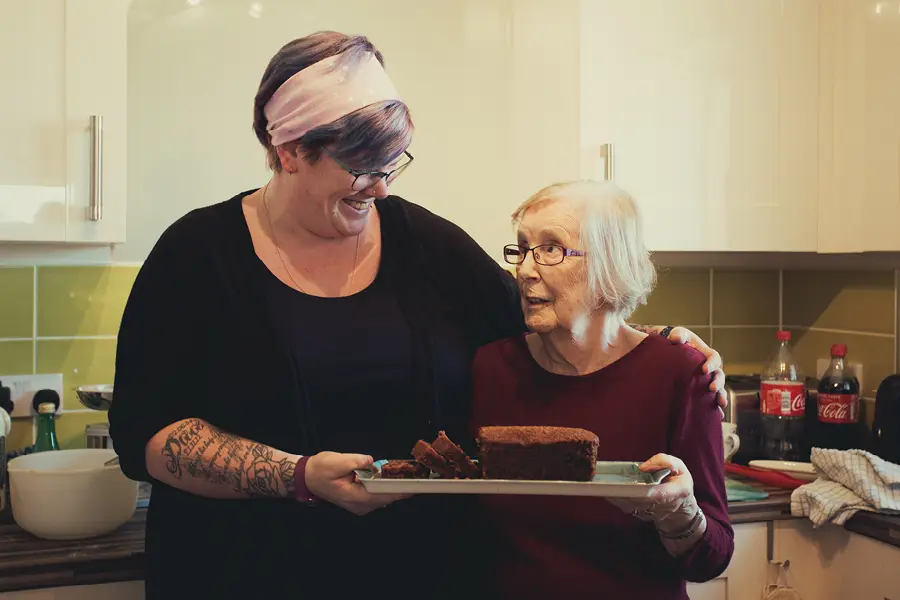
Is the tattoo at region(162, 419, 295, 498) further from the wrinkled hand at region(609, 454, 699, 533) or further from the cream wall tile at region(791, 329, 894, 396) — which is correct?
the cream wall tile at region(791, 329, 894, 396)

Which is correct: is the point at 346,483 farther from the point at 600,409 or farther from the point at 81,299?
the point at 81,299

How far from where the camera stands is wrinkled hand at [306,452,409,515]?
3.73ft

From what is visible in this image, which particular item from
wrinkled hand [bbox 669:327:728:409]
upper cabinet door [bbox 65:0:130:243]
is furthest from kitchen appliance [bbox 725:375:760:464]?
upper cabinet door [bbox 65:0:130:243]

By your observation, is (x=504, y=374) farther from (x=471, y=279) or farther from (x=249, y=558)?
(x=249, y=558)

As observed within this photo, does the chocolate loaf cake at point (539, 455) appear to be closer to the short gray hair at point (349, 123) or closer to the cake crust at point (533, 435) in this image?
the cake crust at point (533, 435)

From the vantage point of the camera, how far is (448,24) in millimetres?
2104

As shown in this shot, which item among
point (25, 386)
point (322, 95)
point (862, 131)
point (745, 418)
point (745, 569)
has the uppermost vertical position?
point (862, 131)

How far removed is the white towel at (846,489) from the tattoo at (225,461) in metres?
1.22

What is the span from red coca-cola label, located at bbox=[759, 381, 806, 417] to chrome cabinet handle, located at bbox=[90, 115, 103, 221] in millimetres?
1594

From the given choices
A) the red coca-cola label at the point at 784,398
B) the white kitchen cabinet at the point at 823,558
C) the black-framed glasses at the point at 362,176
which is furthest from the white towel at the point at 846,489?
the black-framed glasses at the point at 362,176

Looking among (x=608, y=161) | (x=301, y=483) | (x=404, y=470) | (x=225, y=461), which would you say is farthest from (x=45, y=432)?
(x=608, y=161)

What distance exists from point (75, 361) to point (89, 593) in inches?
25.5

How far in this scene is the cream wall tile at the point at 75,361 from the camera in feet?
6.71

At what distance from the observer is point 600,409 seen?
4.30ft
